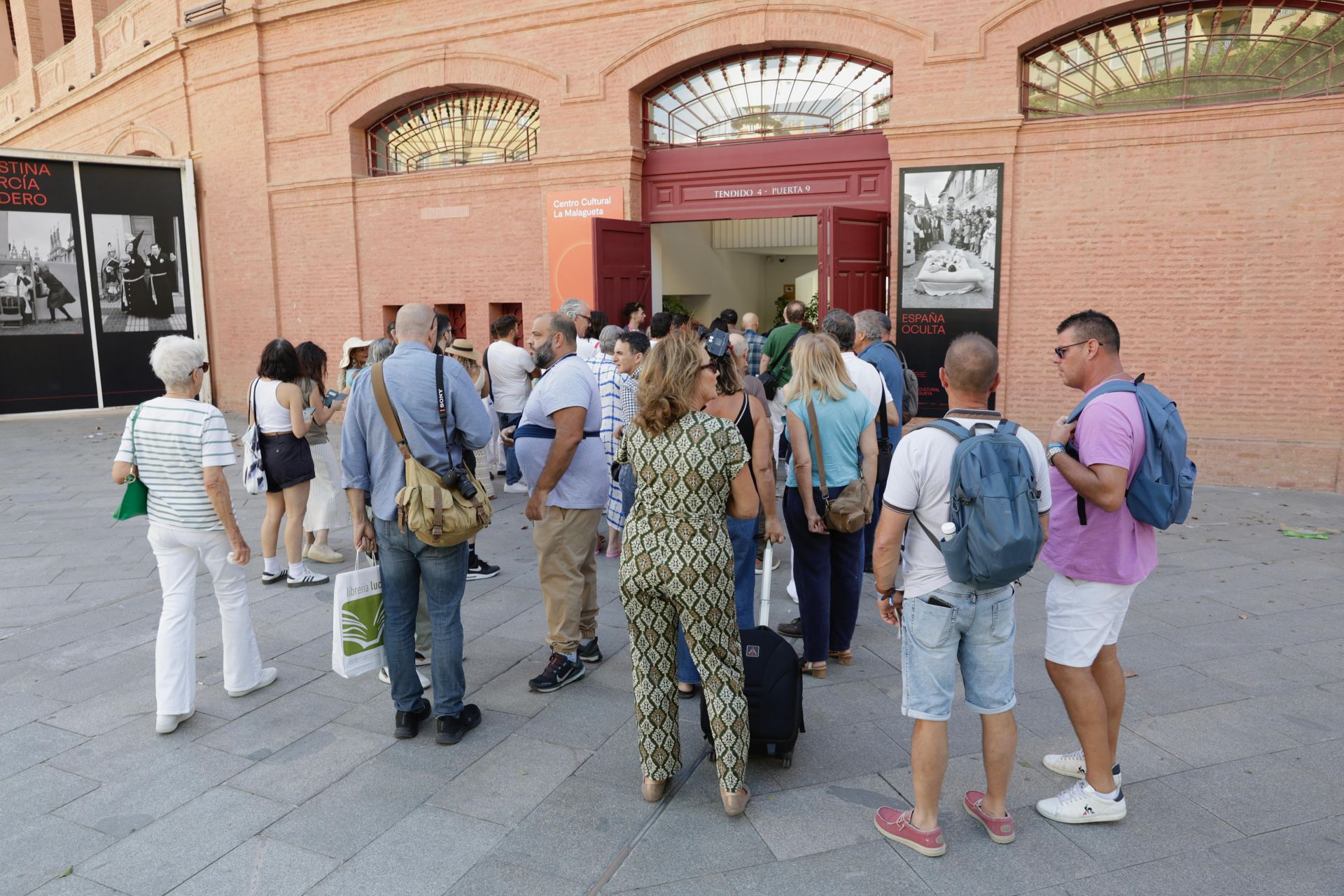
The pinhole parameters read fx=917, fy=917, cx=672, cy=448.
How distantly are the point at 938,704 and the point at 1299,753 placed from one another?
1995 mm

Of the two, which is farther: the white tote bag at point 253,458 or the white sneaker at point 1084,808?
the white tote bag at point 253,458

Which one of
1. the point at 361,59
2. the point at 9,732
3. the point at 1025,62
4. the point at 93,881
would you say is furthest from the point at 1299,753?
the point at 361,59

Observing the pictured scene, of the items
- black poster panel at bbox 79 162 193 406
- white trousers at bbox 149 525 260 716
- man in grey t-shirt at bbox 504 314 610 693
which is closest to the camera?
white trousers at bbox 149 525 260 716

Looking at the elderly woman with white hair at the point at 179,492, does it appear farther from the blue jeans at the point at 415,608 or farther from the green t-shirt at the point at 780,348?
the green t-shirt at the point at 780,348

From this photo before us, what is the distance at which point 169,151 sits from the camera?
16.1m

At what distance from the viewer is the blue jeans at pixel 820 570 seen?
469 centimetres

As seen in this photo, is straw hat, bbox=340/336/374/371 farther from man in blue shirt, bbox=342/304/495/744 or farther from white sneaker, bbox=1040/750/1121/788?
white sneaker, bbox=1040/750/1121/788

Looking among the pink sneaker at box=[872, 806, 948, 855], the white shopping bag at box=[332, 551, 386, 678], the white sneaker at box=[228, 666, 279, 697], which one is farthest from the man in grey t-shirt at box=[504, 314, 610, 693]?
the pink sneaker at box=[872, 806, 948, 855]

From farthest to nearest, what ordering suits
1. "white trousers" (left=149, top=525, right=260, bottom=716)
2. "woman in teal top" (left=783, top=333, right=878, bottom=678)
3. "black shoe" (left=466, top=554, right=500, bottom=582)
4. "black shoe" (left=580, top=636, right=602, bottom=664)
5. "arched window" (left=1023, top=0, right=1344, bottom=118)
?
"arched window" (left=1023, top=0, right=1344, bottom=118)
"black shoe" (left=466, top=554, right=500, bottom=582)
"black shoe" (left=580, top=636, right=602, bottom=664)
"woman in teal top" (left=783, top=333, right=878, bottom=678)
"white trousers" (left=149, top=525, right=260, bottom=716)

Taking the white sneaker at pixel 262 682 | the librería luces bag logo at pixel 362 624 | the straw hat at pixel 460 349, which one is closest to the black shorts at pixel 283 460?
the straw hat at pixel 460 349

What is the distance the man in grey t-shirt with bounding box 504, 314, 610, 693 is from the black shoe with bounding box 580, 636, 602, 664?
0.50 feet

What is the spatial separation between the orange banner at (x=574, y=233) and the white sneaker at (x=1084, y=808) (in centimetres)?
934

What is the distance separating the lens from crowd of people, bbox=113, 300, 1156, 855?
124 inches

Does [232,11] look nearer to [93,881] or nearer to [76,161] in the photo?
[76,161]
